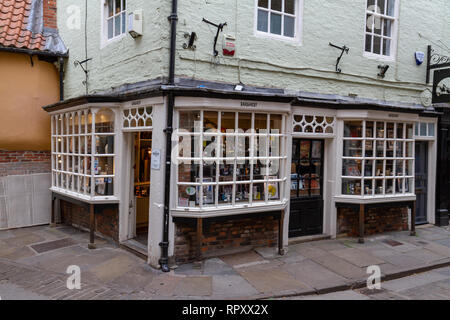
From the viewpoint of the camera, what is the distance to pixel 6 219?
347 inches

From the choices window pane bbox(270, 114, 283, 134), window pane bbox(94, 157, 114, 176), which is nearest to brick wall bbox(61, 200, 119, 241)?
window pane bbox(94, 157, 114, 176)

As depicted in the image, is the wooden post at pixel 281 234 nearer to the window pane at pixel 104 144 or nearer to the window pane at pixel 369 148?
the window pane at pixel 369 148

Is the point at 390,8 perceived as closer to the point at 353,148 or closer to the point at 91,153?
the point at 353,148

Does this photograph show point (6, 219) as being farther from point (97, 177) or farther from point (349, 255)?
point (349, 255)

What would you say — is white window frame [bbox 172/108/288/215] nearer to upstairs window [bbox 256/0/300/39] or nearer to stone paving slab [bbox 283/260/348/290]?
stone paving slab [bbox 283/260/348/290]

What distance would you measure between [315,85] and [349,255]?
3.75 m

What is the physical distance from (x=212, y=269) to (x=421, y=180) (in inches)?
277

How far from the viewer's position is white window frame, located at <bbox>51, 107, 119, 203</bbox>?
7352mm

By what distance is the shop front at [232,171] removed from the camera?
20.7 feet

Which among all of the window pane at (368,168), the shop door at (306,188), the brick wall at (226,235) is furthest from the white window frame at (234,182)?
the window pane at (368,168)

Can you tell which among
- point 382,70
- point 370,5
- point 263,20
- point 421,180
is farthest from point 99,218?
point 421,180

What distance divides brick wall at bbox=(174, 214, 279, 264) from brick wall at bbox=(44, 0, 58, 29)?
739cm

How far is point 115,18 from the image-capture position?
7859 millimetres

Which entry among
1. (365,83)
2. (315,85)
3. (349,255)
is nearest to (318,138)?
(315,85)
